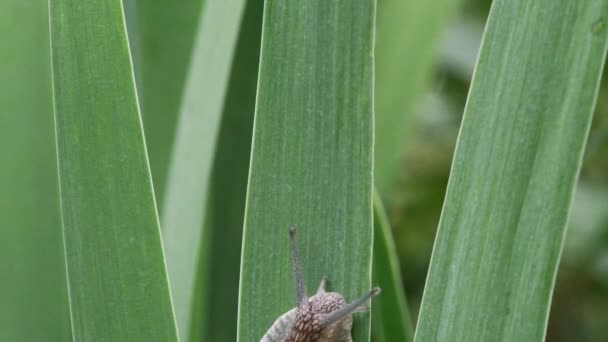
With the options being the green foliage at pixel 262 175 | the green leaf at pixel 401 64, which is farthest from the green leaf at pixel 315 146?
the green leaf at pixel 401 64

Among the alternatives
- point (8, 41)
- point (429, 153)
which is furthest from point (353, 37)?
point (429, 153)

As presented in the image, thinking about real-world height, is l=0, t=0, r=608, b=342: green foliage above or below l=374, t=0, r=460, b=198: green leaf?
below

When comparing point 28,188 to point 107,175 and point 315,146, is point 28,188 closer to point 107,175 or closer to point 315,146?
point 107,175

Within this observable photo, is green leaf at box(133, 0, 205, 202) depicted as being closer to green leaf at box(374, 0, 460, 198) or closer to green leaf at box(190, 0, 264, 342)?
green leaf at box(190, 0, 264, 342)

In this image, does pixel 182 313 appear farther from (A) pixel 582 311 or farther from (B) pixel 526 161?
(A) pixel 582 311

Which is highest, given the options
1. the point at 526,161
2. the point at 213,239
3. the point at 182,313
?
the point at 526,161

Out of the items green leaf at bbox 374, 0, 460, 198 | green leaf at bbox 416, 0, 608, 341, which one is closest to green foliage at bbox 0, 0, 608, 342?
green leaf at bbox 416, 0, 608, 341

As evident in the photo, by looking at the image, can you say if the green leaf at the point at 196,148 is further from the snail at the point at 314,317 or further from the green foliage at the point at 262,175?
the snail at the point at 314,317
